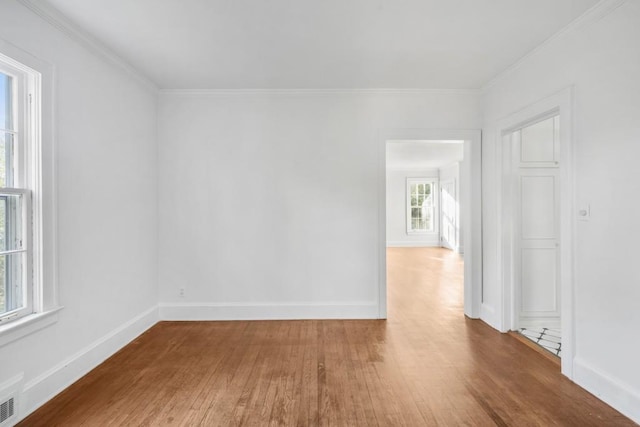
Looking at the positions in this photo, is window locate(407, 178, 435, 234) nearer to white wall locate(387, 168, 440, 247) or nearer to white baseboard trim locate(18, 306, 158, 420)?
white wall locate(387, 168, 440, 247)

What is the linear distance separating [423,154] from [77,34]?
7.52m

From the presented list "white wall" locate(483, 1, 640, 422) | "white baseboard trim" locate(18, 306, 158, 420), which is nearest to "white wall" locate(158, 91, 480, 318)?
"white baseboard trim" locate(18, 306, 158, 420)

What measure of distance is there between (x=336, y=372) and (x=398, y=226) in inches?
366

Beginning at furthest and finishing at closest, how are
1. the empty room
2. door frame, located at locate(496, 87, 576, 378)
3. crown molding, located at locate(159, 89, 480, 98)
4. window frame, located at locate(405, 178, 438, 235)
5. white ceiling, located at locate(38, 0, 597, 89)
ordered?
1. window frame, located at locate(405, 178, 438, 235)
2. crown molding, located at locate(159, 89, 480, 98)
3. door frame, located at locate(496, 87, 576, 378)
4. white ceiling, located at locate(38, 0, 597, 89)
5. the empty room

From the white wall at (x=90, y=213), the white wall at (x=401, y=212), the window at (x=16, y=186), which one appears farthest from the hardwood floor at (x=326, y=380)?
the white wall at (x=401, y=212)

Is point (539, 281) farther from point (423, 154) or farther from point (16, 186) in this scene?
point (423, 154)

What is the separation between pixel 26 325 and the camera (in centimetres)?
214

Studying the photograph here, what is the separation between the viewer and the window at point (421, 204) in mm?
11648

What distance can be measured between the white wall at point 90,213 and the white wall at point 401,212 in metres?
8.98

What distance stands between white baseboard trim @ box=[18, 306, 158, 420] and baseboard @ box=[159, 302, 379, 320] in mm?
397

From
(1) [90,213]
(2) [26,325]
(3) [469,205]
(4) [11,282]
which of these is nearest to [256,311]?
(1) [90,213]

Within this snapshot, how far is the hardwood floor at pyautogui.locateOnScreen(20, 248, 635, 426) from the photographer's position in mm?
2137

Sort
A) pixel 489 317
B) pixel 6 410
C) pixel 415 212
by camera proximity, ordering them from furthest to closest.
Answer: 1. pixel 415 212
2. pixel 489 317
3. pixel 6 410

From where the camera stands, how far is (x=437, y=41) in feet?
9.24
